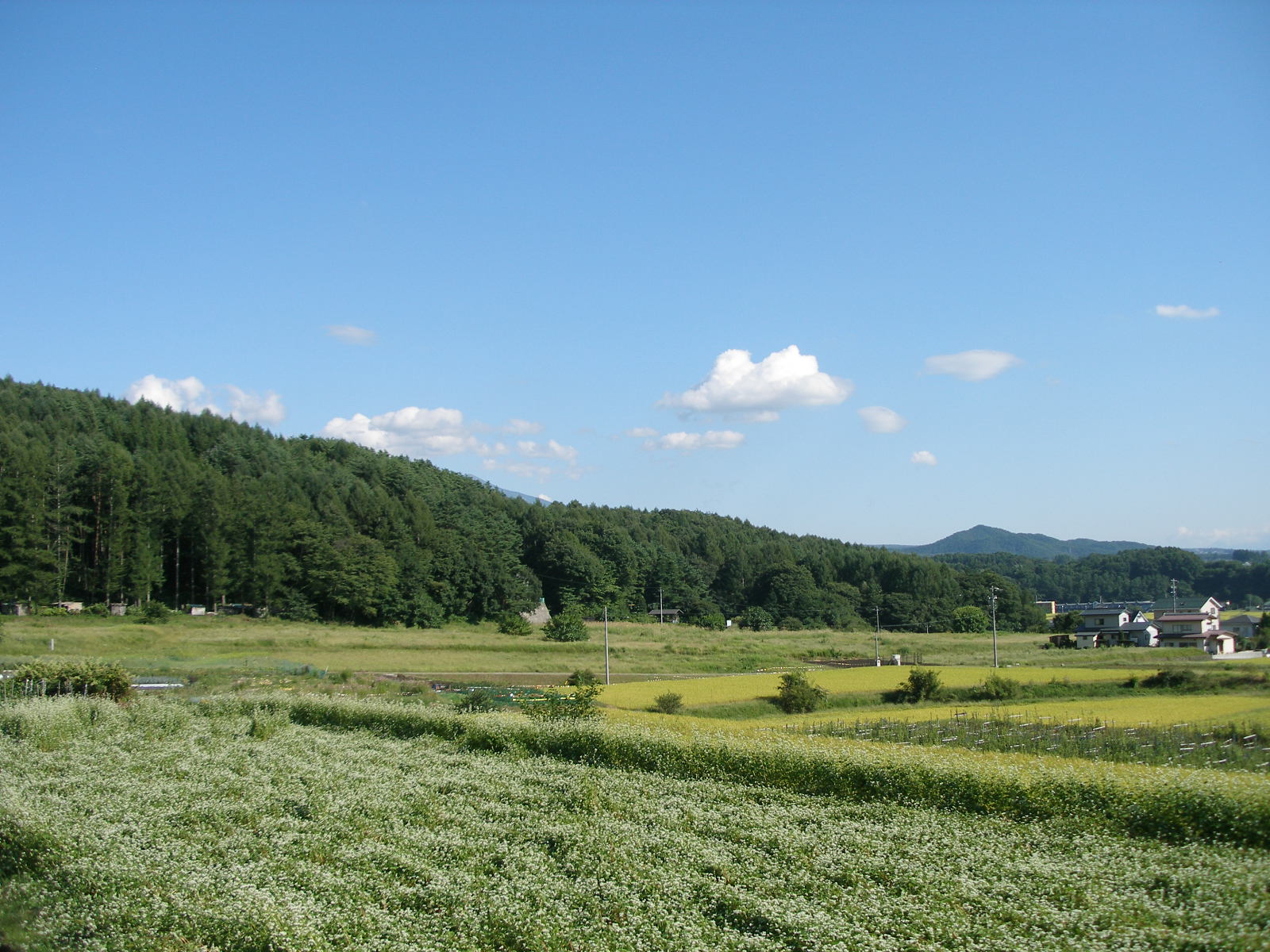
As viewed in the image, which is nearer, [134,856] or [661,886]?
[661,886]

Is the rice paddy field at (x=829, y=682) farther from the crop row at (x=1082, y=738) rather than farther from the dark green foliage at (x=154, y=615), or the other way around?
the dark green foliage at (x=154, y=615)

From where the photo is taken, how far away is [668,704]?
31.0 meters

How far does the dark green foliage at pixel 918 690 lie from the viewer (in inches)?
1341

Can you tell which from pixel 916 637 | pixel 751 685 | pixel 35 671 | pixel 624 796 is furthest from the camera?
pixel 916 637

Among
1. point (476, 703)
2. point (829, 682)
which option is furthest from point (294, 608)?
point (829, 682)

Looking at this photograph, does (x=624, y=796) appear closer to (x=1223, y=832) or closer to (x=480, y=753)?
(x=480, y=753)

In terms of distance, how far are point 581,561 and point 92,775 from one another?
269 feet

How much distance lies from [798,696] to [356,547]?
5307cm

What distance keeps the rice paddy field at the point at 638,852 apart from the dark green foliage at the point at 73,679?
32.6 feet

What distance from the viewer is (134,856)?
419 inches

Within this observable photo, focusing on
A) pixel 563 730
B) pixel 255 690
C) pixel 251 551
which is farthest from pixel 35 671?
pixel 251 551

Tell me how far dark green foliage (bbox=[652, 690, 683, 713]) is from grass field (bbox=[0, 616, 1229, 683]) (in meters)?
12.5

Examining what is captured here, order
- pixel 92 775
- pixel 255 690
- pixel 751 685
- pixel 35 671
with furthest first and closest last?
1. pixel 751 685
2. pixel 255 690
3. pixel 35 671
4. pixel 92 775

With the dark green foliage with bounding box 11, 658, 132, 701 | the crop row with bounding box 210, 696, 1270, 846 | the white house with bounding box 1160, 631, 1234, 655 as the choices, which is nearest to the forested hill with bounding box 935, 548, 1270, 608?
the white house with bounding box 1160, 631, 1234, 655
